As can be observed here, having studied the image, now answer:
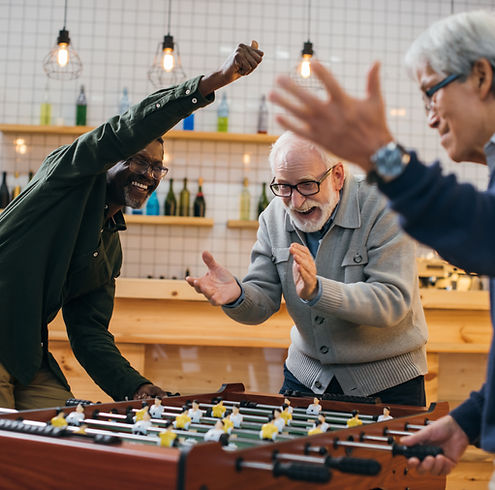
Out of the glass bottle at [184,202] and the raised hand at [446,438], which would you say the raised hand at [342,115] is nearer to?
the raised hand at [446,438]

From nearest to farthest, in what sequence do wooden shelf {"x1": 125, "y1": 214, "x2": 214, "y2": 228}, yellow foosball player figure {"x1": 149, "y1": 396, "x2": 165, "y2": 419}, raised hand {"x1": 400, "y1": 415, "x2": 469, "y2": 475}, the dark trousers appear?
raised hand {"x1": 400, "y1": 415, "x2": 469, "y2": 475} → yellow foosball player figure {"x1": 149, "y1": 396, "x2": 165, "y2": 419} → the dark trousers → wooden shelf {"x1": 125, "y1": 214, "x2": 214, "y2": 228}

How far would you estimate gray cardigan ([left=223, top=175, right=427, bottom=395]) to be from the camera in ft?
6.69

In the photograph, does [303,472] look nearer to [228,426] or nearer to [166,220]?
[228,426]

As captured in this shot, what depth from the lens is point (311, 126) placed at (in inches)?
37.9

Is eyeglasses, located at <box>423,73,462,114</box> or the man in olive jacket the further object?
the man in olive jacket

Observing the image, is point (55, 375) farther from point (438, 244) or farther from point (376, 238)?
point (438, 244)

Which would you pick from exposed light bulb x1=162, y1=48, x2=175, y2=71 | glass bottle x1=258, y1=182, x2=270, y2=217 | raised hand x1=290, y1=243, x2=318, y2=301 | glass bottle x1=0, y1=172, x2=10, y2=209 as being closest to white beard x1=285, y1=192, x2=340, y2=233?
raised hand x1=290, y1=243, x2=318, y2=301

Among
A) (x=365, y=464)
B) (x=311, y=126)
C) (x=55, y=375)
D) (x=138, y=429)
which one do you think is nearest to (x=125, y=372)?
(x=55, y=375)

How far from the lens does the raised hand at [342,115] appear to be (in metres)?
0.93

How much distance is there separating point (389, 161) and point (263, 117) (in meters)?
4.67

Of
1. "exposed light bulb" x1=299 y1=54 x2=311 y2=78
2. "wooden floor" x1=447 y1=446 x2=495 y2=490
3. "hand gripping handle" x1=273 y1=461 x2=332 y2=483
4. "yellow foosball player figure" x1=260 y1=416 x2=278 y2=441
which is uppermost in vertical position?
"exposed light bulb" x1=299 y1=54 x2=311 y2=78

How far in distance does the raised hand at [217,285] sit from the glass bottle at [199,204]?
3.24m

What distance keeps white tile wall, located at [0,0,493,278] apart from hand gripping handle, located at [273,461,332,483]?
4.34 meters

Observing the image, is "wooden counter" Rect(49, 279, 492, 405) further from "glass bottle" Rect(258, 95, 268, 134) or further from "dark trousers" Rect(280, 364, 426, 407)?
"glass bottle" Rect(258, 95, 268, 134)
